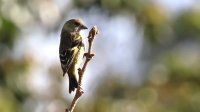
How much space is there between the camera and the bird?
736cm

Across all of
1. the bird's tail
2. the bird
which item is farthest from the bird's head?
the bird's tail

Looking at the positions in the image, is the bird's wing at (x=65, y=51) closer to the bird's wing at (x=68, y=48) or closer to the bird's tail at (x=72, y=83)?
the bird's wing at (x=68, y=48)

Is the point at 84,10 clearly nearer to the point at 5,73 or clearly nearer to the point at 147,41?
the point at 147,41

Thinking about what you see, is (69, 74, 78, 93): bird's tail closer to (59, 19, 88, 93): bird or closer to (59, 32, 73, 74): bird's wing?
(59, 19, 88, 93): bird

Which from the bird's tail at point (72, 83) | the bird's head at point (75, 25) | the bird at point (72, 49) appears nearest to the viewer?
the bird's tail at point (72, 83)

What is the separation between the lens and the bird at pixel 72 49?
7.36 m

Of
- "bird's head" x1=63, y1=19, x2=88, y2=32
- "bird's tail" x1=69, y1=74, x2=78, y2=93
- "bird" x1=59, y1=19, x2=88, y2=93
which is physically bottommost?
"bird's tail" x1=69, y1=74, x2=78, y2=93

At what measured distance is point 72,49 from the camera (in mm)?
7598

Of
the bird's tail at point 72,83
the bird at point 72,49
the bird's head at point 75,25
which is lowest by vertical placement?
the bird's tail at point 72,83

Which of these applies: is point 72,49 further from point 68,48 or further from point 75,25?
point 75,25

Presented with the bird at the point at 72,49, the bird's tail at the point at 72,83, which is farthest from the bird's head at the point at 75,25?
the bird's tail at the point at 72,83

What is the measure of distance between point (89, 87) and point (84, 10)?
50.1 inches

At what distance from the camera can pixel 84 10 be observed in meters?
13.6

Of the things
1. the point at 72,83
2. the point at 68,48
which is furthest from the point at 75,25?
the point at 72,83
